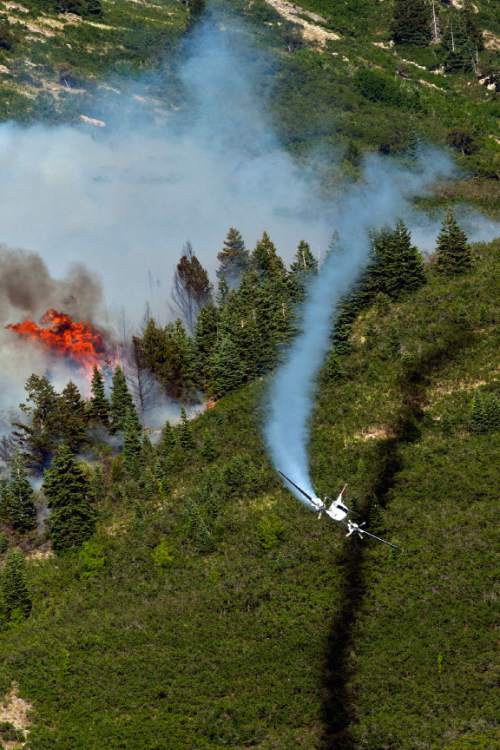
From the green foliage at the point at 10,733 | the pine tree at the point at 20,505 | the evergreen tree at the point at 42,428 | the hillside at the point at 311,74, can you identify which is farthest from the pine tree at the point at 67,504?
the hillside at the point at 311,74

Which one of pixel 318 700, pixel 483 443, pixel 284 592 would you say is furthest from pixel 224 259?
pixel 318 700

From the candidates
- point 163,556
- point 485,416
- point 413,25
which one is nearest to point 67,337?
point 163,556

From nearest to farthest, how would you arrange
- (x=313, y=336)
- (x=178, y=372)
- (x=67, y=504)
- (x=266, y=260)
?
(x=67, y=504), (x=313, y=336), (x=178, y=372), (x=266, y=260)

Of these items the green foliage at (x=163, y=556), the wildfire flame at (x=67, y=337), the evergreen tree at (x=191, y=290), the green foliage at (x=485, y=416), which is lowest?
the green foliage at (x=163, y=556)

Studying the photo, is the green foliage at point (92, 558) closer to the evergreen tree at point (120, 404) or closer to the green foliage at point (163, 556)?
the green foliage at point (163, 556)

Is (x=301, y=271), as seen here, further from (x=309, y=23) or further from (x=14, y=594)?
(x=309, y=23)

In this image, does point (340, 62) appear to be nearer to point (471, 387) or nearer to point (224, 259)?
point (224, 259)
